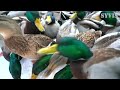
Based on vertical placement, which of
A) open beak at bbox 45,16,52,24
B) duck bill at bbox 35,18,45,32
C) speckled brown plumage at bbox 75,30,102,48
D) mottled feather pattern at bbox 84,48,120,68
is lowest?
mottled feather pattern at bbox 84,48,120,68

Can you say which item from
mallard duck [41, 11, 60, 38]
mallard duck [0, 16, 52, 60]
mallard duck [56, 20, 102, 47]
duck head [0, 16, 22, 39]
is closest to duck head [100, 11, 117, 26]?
mallard duck [56, 20, 102, 47]

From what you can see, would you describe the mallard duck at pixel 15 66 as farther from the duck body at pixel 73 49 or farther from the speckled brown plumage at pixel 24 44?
the duck body at pixel 73 49

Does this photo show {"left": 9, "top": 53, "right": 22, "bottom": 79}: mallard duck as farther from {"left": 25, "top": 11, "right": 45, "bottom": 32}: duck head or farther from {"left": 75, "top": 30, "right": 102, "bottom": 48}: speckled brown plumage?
{"left": 75, "top": 30, "right": 102, "bottom": 48}: speckled brown plumage

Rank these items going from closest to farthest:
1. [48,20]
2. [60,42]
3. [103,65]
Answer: [103,65] → [60,42] → [48,20]

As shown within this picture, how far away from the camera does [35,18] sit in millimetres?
3350

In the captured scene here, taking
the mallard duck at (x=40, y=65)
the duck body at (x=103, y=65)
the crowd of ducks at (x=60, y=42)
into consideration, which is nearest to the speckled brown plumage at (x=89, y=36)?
the crowd of ducks at (x=60, y=42)

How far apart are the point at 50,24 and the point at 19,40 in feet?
1.03

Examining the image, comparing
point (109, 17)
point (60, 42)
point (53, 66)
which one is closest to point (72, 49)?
point (60, 42)

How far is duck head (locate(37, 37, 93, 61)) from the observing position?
3.21 meters

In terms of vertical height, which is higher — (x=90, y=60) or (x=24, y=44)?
(x=24, y=44)

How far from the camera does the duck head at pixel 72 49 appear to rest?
321 centimetres

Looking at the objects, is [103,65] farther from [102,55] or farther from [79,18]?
A: [79,18]

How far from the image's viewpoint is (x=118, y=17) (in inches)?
130
